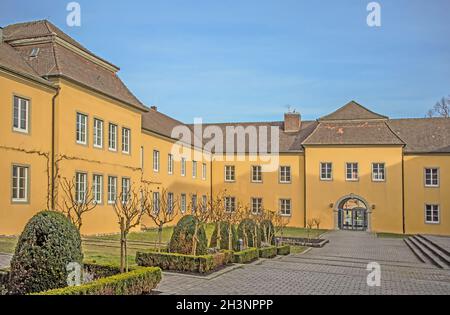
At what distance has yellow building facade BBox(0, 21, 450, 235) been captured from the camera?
1986 cm

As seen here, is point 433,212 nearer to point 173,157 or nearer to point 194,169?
point 194,169

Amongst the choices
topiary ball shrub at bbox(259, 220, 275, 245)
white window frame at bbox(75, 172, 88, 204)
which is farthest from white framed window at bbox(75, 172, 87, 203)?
topiary ball shrub at bbox(259, 220, 275, 245)

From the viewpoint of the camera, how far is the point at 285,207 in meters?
42.4

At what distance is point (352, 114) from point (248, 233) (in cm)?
2613

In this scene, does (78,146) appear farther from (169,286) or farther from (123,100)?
(169,286)

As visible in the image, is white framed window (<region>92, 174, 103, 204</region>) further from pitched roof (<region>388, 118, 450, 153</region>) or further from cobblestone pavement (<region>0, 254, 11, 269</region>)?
pitched roof (<region>388, 118, 450, 153</region>)

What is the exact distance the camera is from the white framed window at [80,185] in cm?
2242

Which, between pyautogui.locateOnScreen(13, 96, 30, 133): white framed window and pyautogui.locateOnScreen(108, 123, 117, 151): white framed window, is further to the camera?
pyautogui.locateOnScreen(108, 123, 117, 151): white framed window

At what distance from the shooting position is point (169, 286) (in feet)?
35.5

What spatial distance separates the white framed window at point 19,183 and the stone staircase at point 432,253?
1641 cm

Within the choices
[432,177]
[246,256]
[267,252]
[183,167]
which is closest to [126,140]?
[183,167]

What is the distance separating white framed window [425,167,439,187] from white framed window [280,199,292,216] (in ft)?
37.4

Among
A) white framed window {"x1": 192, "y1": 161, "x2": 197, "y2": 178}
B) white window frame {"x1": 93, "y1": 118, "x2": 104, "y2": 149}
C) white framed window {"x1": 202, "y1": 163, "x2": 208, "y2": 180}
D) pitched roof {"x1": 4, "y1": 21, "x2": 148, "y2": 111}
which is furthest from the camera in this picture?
white framed window {"x1": 202, "y1": 163, "x2": 208, "y2": 180}

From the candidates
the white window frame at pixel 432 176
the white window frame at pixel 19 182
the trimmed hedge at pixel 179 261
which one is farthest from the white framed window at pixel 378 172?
the trimmed hedge at pixel 179 261
